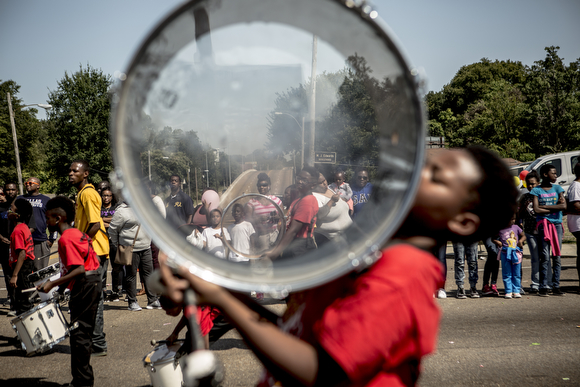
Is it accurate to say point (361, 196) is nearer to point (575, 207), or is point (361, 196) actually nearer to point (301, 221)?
point (301, 221)

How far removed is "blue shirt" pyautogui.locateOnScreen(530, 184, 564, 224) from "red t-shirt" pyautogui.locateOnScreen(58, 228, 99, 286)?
22.7 feet

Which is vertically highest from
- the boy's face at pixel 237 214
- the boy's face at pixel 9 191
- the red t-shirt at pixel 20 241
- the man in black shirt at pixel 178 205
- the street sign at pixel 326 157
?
the street sign at pixel 326 157

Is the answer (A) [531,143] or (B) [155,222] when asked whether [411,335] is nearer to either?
(B) [155,222]

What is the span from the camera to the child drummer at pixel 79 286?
366 cm

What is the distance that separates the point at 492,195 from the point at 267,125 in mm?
648

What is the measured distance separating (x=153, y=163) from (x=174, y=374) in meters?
2.84

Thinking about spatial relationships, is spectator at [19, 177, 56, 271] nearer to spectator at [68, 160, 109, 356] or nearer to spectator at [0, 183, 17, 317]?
spectator at [0, 183, 17, 317]

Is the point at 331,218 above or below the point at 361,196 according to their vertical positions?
below

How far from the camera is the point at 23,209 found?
22.1 ft

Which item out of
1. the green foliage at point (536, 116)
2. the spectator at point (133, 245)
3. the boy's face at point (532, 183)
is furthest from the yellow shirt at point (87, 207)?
the green foliage at point (536, 116)

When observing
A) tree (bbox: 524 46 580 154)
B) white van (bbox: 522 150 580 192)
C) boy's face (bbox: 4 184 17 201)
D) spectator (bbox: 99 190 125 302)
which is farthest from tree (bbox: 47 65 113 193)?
tree (bbox: 524 46 580 154)

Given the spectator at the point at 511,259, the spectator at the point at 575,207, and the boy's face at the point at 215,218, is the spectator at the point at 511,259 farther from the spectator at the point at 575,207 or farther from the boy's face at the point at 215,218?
the boy's face at the point at 215,218

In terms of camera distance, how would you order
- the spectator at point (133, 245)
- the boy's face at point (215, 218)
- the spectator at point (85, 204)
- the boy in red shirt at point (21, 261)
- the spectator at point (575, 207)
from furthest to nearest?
1. the spectator at point (575, 207)
2. the spectator at point (133, 245)
3. the boy in red shirt at point (21, 261)
4. the spectator at point (85, 204)
5. the boy's face at point (215, 218)

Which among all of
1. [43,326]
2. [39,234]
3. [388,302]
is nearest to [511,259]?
[43,326]
